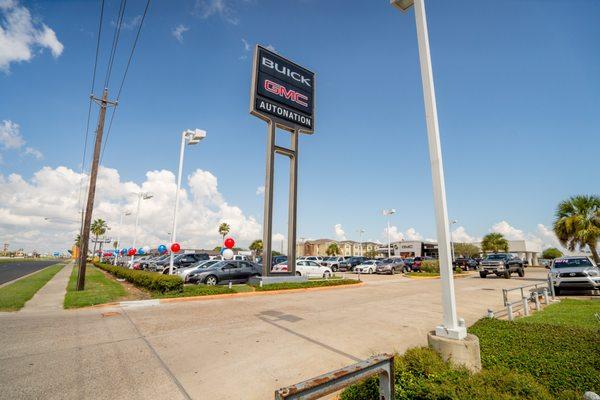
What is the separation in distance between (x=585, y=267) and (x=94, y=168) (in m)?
24.9

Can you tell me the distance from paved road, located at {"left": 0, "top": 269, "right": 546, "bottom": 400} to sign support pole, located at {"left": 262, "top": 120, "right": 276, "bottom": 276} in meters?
5.99

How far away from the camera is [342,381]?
2236 mm

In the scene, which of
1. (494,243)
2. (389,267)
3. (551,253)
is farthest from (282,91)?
(551,253)

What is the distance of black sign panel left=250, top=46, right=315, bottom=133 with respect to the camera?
1812 cm

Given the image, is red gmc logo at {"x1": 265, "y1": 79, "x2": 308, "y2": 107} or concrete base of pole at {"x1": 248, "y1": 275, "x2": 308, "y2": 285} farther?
red gmc logo at {"x1": 265, "y1": 79, "x2": 308, "y2": 107}

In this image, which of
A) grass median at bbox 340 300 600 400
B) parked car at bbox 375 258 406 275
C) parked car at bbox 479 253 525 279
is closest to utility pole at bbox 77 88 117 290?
grass median at bbox 340 300 600 400

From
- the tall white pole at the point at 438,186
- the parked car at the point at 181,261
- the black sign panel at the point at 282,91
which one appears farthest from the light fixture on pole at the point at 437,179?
the parked car at the point at 181,261

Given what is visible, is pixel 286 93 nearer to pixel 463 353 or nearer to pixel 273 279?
pixel 273 279

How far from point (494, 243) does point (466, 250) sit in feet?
113

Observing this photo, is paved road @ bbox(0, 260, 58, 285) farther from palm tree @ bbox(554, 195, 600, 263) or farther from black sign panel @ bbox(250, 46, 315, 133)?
palm tree @ bbox(554, 195, 600, 263)

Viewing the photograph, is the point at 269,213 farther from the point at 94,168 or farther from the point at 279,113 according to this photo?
the point at 94,168

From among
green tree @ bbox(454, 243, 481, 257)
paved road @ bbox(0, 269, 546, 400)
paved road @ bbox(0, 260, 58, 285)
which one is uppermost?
green tree @ bbox(454, 243, 481, 257)

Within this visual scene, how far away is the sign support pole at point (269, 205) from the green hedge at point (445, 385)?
515 inches

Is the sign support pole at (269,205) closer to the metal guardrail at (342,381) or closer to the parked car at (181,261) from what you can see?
the parked car at (181,261)
